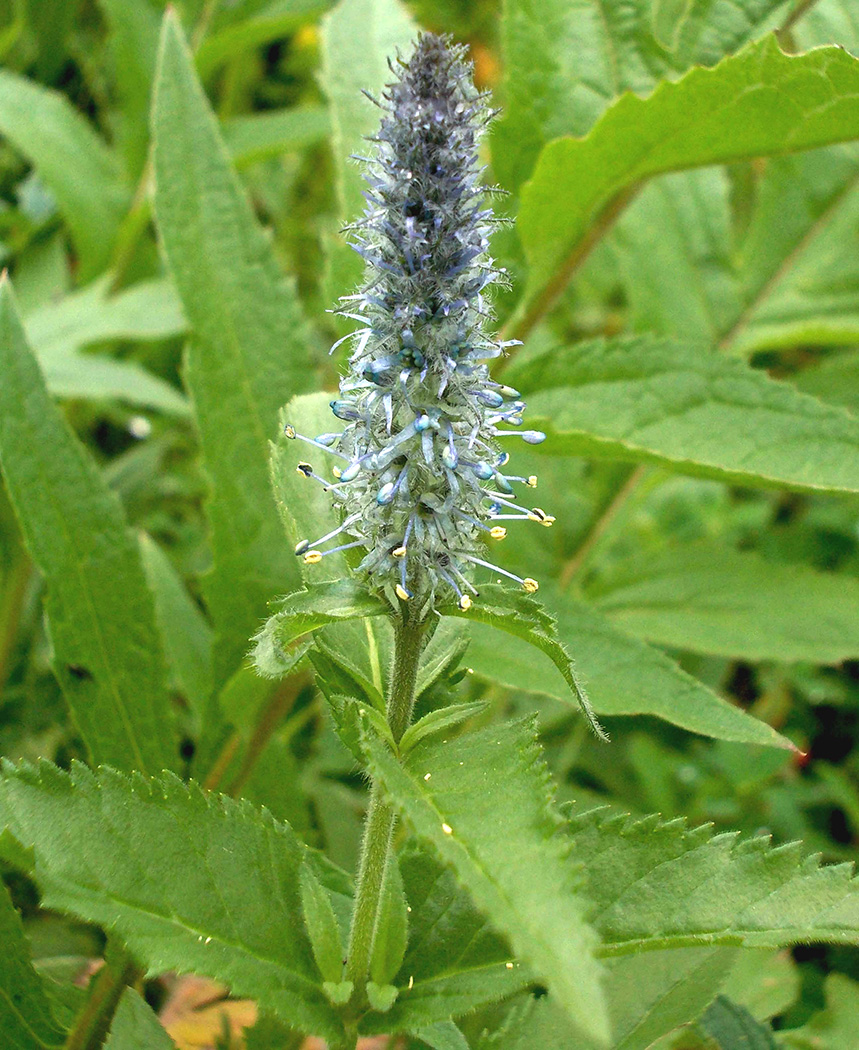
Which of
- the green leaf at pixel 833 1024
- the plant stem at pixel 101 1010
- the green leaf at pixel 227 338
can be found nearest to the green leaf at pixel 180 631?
the green leaf at pixel 227 338

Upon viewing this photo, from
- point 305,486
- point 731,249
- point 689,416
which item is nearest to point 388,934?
point 305,486

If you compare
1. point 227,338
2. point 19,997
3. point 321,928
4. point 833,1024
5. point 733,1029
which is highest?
point 227,338

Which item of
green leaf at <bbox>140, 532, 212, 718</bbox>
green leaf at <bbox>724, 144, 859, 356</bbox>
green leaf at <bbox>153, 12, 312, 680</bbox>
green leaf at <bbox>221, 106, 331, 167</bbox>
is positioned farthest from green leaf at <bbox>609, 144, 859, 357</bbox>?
green leaf at <bbox>140, 532, 212, 718</bbox>

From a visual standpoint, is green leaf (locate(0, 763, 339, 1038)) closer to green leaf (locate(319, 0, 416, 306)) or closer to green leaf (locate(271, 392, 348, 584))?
green leaf (locate(271, 392, 348, 584))

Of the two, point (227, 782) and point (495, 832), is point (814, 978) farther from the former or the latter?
point (495, 832)

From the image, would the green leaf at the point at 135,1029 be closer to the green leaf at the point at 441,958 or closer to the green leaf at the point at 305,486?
the green leaf at the point at 441,958

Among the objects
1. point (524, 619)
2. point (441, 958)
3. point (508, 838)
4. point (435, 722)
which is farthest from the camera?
point (441, 958)

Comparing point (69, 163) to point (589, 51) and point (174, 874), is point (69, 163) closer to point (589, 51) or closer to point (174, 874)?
point (589, 51)

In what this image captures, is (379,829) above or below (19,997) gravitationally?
above
